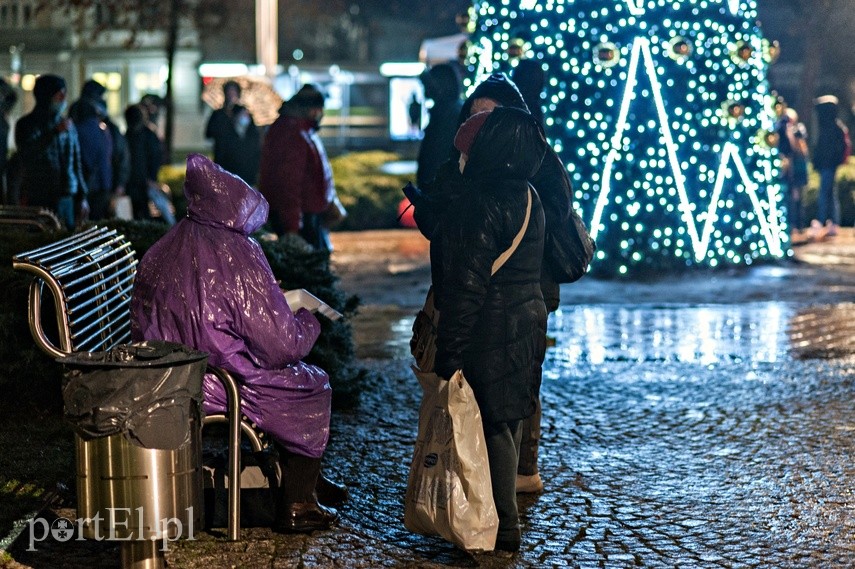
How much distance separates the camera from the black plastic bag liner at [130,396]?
400 cm

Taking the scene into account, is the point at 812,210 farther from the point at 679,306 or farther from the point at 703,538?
the point at 703,538

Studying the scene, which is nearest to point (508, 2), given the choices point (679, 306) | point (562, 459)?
point (679, 306)

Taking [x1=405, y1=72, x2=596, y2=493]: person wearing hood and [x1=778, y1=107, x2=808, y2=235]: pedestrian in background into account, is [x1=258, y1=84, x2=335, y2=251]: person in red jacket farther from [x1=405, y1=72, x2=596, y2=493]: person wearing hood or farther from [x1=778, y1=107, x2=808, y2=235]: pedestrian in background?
[x1=778, y1=107, x2=808, y2=235]: pedestrian in background

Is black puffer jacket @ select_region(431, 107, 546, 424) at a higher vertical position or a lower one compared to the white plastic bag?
higher

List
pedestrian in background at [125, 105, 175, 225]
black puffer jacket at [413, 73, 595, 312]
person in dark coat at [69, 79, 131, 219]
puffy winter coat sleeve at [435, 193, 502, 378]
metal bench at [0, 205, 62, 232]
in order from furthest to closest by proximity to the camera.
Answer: pedestrian in background at [125, 105, 175, 225] < person in dark coat at [69, 79, 131, 219] < metal bench at [0, 205, 62, 232] < black puffer jacket at [413, 73, 595, 312] < puffy winter coat sleeve at [435, 193, 502, 378]

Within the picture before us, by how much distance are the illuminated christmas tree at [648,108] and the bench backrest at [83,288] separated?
7017 mm

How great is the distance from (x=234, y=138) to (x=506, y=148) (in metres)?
10.4

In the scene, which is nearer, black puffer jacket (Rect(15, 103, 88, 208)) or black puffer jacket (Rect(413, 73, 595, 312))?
black puffer jacket (Rect(413, 73, 595, 312))

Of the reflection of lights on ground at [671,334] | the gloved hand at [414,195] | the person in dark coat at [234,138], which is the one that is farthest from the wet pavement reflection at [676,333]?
the person in dark coat at [234,138]

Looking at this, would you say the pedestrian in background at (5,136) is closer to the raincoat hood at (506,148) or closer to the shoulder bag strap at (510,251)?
the raincoat hood at (506,148)

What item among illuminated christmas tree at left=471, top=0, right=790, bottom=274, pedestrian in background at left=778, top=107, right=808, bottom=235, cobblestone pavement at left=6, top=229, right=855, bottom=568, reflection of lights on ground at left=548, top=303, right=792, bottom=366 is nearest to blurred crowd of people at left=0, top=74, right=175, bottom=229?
cobblestone pavement at left=6, top=229, right=855, bottom=568

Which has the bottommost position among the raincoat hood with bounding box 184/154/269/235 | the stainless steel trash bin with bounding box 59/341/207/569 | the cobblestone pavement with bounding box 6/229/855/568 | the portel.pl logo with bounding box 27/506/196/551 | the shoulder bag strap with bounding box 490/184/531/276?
the cobblestone pavement with bounding box 6/229/855/568

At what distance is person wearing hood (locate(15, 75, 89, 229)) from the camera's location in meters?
10.5

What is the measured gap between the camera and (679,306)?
36.3ft
